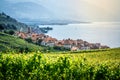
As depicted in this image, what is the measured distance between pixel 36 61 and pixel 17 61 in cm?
106

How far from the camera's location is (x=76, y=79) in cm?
1912

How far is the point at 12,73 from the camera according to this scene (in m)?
18.2

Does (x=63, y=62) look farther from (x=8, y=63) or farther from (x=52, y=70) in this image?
(x=8, y=63)

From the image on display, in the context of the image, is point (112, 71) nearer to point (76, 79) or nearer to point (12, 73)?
point (76, 79)

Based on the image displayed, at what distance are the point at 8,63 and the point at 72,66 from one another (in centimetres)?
356

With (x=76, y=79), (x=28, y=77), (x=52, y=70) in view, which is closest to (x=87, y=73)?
(x=76, y=79)

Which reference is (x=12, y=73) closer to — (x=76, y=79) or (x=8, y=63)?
(x=8, y=63)

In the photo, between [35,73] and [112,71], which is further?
[112,71]

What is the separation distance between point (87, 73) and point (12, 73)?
4.36m

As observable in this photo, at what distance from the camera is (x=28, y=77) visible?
18.1 meters

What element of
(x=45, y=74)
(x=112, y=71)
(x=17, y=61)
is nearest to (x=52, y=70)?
(x=45, y=74)

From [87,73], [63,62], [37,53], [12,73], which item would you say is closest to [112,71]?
[87,73]

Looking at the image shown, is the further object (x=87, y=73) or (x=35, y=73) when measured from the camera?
(x=87, y=73)

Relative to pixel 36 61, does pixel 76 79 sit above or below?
below
